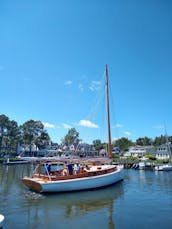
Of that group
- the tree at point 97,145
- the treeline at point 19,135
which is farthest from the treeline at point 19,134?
the tree at point 97,145

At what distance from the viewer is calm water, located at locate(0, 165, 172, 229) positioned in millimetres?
11375

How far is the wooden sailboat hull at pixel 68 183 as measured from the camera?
1858cm

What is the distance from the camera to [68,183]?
19.5 meters

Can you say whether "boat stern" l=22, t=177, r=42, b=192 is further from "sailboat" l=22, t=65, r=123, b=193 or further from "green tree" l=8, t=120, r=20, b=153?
"green tree" l=8, t=120, r=20, b=153

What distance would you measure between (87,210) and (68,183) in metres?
5.62

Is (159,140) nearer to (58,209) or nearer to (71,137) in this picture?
(71,137)

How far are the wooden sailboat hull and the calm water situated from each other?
578mm

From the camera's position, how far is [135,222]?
A: 1152cm

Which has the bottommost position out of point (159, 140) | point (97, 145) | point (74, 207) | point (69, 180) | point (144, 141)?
point (74, 207)

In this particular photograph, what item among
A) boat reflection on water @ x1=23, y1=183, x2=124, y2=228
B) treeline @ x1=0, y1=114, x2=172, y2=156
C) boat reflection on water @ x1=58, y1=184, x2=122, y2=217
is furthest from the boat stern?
treeline @ x1=0, y1=114, x2=172, y2=156

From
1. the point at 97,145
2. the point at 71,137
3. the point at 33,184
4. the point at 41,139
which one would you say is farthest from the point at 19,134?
the point at 33,184

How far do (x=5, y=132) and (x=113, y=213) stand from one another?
70.1m

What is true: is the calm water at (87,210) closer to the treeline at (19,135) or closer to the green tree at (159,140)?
the treeline at (19,135)

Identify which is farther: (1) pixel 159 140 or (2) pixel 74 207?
(1) pixel 159 140
